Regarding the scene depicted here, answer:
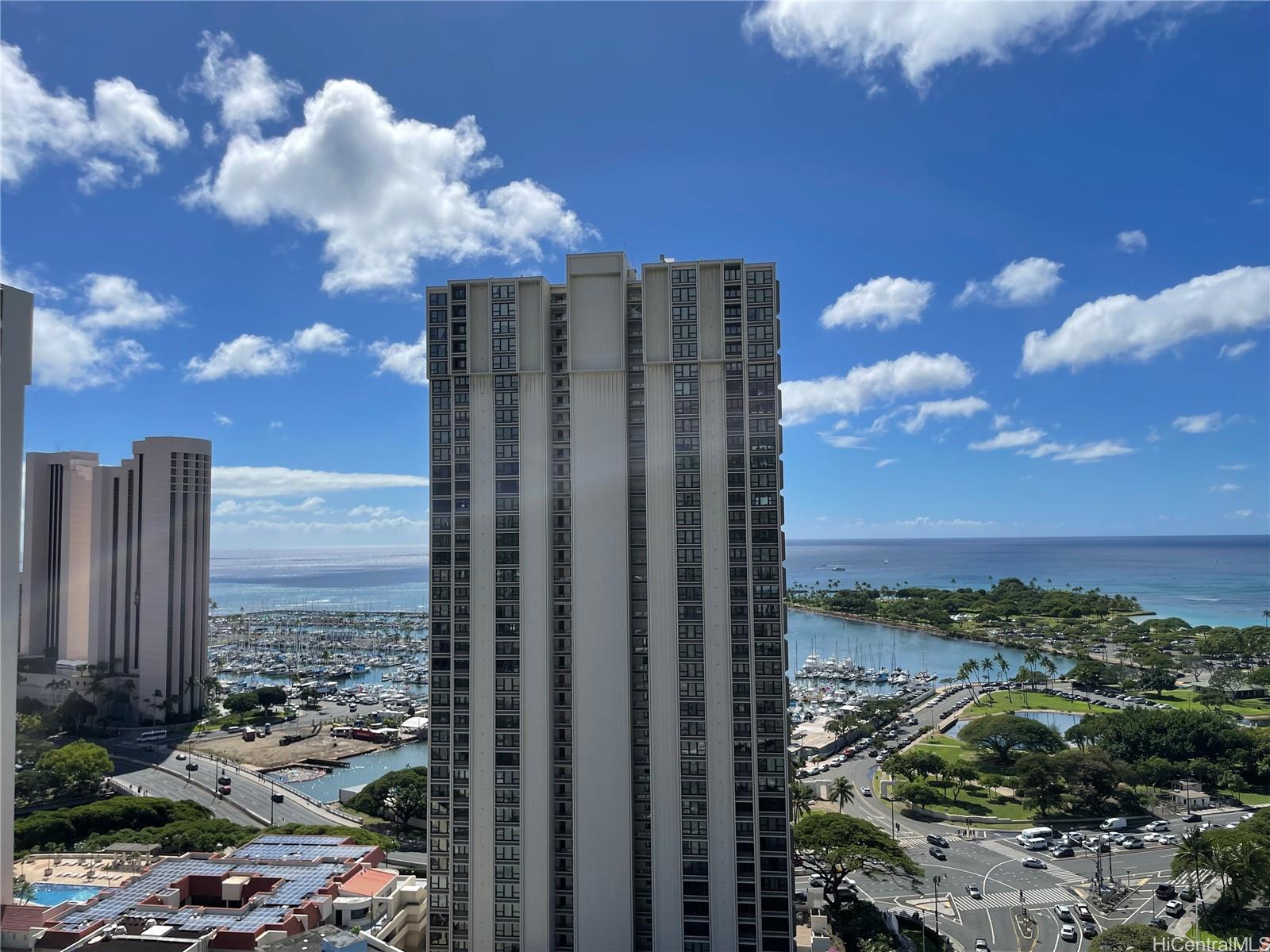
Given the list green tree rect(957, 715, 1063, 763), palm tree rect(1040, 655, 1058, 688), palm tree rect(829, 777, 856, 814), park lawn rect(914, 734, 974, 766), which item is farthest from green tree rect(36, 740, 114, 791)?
palm tree rect(1040, 655, 1058, 688)

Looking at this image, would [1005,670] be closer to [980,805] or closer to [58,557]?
[980,805]

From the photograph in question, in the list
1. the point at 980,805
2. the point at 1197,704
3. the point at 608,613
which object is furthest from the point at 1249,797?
the point at 608,613

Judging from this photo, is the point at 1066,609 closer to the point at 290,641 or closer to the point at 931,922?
the point at 931,922

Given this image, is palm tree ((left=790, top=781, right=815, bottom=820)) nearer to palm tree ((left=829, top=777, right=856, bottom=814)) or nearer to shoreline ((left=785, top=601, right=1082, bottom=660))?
palm tree ((left=829, top=777, right=856, bottom=814))

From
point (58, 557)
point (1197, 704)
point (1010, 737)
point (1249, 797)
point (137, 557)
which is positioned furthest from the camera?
point (58, 557)

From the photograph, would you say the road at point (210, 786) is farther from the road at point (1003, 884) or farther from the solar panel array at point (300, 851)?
the road at point (1003, 884)

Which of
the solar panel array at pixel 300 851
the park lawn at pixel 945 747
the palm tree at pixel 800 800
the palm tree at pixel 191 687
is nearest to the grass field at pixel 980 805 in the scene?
the park lawn at pixel 945 747

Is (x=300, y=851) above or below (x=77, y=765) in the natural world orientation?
above
